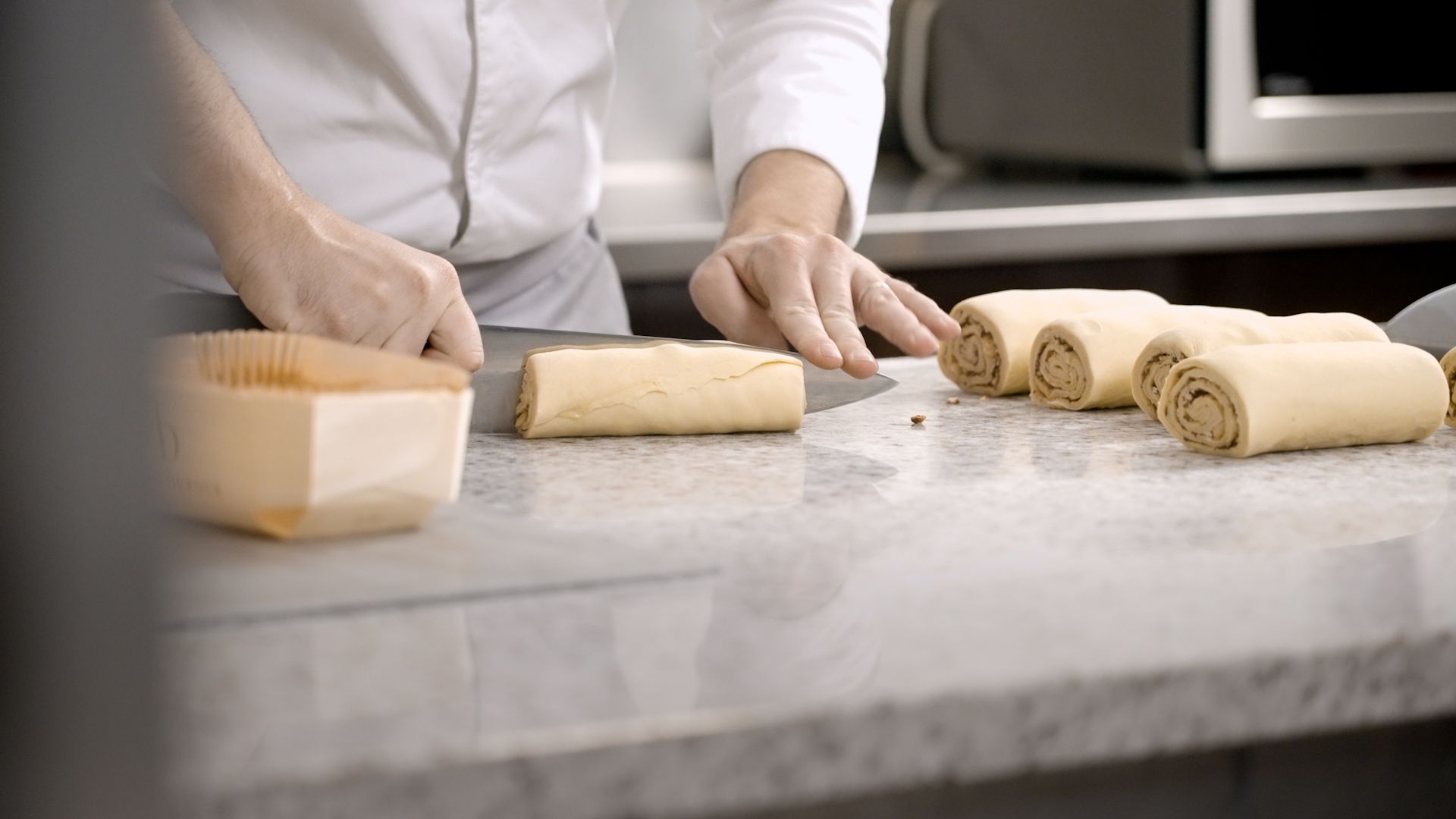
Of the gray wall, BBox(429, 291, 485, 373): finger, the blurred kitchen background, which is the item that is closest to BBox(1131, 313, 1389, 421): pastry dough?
BBox(429, 291, 485, 373): finger

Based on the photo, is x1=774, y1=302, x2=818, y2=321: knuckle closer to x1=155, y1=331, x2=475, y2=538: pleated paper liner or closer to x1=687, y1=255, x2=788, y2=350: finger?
x1=687, y1=255, x2=788, y2=350: finger

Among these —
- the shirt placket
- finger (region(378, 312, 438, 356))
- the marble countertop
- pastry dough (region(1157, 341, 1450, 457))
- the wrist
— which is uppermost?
the shirt placket

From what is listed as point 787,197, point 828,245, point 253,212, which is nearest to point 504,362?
point 253,212

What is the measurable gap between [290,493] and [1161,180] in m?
1.84

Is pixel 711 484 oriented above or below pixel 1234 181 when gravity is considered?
below

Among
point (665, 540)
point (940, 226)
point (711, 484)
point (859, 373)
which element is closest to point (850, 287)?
point (859, 373)

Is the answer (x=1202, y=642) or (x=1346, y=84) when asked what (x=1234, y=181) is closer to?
(x=1346, y=84)

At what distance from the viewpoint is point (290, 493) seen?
20.6 inches

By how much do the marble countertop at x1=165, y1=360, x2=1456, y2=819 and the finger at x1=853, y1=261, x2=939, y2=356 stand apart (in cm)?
23

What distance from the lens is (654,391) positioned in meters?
0.81

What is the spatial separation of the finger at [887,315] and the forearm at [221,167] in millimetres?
395

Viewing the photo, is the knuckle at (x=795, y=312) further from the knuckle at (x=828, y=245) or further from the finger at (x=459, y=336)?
the finger at (x=459, y=336)

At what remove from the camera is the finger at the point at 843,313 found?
0.88m

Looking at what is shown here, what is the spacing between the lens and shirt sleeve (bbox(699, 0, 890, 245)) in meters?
1.27
